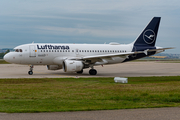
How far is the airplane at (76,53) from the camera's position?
26.9 meters

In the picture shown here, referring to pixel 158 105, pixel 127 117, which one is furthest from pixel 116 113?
pixel 158 105

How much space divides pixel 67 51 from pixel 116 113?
69.2 ft

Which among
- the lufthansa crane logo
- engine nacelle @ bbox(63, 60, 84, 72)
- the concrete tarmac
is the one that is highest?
the lufthansa crane logo

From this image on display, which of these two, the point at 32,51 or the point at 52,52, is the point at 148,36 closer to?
the point at 52,52

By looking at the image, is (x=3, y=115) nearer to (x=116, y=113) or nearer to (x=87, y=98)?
(x=116, y=113)

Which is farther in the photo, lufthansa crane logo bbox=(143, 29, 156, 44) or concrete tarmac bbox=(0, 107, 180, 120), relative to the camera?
lufthansa crane logo bbox=(143, 29, 156, 44)

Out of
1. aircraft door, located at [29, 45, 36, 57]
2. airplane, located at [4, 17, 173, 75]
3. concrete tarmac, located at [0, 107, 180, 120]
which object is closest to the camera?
concrete tarmac, located at [0, 107, 180, 120]

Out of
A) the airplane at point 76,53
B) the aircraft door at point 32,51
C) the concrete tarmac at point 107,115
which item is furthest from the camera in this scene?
the aircraft door at point 32,51

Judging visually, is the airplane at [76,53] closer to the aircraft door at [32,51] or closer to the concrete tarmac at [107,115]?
the aircraft door at [32,51]

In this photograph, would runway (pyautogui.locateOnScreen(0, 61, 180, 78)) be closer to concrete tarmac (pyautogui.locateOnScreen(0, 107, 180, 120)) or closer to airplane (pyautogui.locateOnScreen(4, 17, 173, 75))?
airplane (pyautogui.locateOnScreen(4, 17, 173, 75))

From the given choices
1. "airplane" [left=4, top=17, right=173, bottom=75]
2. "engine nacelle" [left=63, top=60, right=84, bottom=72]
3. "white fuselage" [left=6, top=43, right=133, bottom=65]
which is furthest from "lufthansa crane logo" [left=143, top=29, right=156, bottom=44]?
"engine nacelle" [left=63, top=60, right=84, bottom=72]

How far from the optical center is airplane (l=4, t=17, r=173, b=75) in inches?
1059

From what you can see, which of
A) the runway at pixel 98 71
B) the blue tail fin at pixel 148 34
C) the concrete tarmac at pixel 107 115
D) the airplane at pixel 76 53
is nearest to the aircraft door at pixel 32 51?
the airplane at pixel 76 53

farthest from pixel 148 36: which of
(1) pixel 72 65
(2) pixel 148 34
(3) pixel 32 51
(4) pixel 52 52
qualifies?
(3) pixel 32 51
